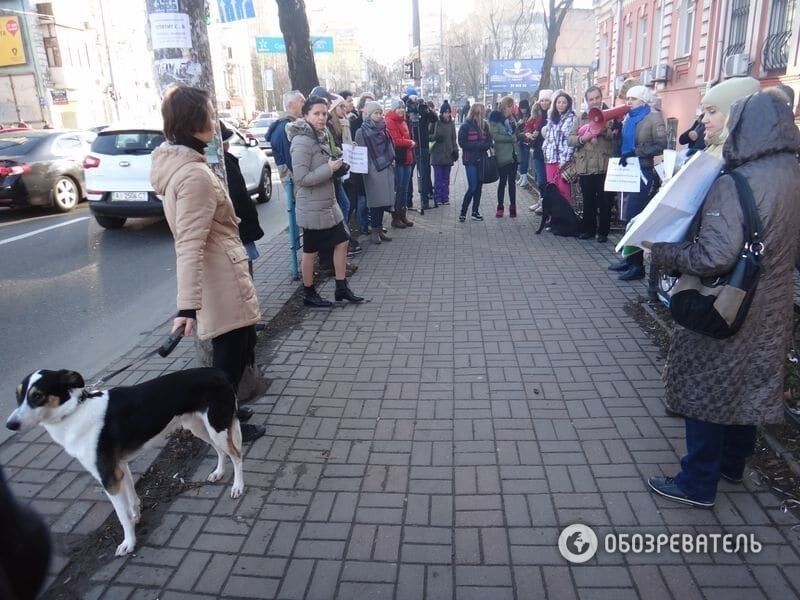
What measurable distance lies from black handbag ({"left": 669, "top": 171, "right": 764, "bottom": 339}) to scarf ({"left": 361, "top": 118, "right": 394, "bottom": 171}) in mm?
6425

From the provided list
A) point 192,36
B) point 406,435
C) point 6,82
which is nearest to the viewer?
point 406,435

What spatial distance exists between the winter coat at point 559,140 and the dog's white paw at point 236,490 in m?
6.92

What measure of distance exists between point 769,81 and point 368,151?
12.1 m

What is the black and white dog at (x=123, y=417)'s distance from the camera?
268 centimetres

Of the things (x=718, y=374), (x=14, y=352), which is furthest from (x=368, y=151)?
(x=718, y=374)

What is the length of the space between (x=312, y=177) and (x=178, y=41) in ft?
5.60

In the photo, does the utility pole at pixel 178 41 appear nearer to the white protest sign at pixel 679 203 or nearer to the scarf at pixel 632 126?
the white protest sign at pixel 679 203

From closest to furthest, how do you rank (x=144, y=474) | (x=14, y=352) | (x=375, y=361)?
(x=144, y=474), (x=375, y=361), (x=14, y=352)

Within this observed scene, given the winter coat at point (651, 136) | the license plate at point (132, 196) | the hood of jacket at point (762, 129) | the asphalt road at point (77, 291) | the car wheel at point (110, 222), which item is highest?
the hood of jacket at point (762, 129)

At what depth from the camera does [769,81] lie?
50.0ft

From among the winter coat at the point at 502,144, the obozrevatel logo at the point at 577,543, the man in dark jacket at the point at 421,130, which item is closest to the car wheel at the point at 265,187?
the man in dark jacket at the point at 421,130

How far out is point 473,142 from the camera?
A: 10.0m

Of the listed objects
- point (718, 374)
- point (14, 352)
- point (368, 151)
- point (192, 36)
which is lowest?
point (14, 352)

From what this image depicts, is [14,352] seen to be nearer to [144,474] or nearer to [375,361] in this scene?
[144,474]
